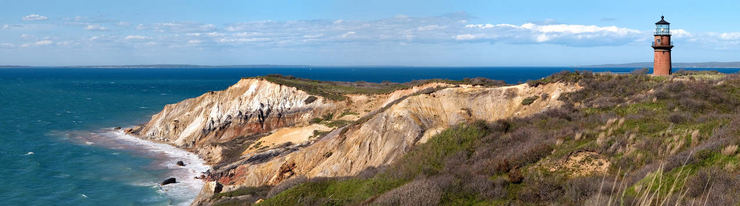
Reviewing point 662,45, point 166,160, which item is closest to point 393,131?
point 662,45

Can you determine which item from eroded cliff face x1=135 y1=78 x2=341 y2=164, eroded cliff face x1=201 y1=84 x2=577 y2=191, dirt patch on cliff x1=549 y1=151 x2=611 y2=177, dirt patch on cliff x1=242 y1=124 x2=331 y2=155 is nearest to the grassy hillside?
dirt patch on cliff x1=549 y1=151 x2=611 y2=177

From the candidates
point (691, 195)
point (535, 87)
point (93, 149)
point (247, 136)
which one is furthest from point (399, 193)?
point (93, 149)

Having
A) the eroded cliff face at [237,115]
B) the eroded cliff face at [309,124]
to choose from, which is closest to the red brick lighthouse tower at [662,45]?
the eroded cliff face at [309,124]

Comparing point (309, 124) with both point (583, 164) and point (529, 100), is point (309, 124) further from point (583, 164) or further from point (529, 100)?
point (583, 164)

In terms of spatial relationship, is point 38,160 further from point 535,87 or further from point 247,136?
point 535,87

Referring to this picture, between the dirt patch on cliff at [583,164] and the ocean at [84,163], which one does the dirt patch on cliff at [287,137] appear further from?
the dirt patch on cliff at [583,164]

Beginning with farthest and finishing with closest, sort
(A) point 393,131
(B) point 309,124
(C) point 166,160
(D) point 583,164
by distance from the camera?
(B) point 309,124, (C) point 166,160, (A) point 393,131, (D) point 583,164
